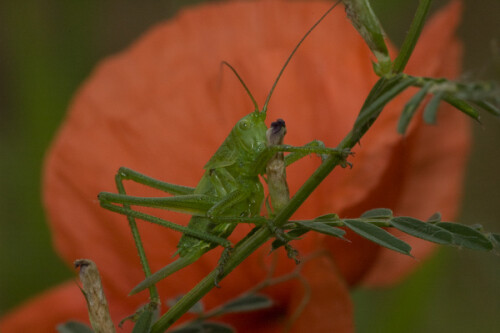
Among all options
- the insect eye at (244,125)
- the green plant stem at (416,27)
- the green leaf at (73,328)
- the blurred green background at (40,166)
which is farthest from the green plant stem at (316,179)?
the blurred green background at (40,166)

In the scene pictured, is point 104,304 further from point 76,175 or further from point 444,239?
point 76,175

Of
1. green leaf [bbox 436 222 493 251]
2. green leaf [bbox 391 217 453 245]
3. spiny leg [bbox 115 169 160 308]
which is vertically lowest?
green leaf [bbox 436 222 493 251]

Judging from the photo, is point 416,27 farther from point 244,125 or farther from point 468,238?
point 244,125

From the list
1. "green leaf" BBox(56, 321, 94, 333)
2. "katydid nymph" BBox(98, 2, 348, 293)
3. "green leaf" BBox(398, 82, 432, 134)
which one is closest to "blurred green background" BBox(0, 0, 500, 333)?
"katydid nymph" BBox(98, 2, 348, 293)

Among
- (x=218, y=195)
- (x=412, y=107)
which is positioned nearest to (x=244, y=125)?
(x=218, y=195)

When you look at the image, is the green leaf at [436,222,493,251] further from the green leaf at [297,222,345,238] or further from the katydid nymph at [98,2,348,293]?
the katydid nymph at [98,2,348,293]
